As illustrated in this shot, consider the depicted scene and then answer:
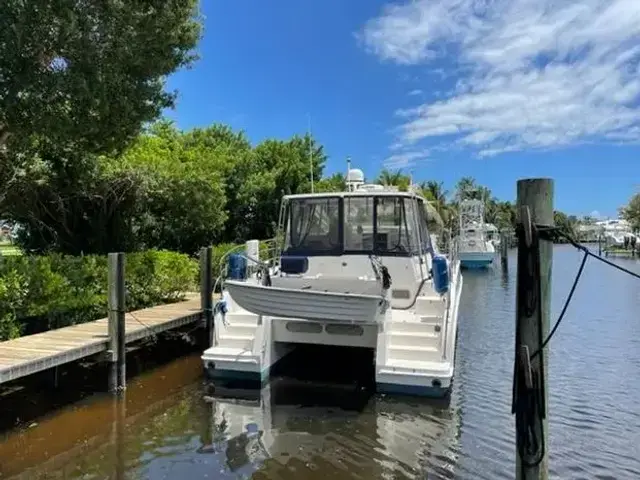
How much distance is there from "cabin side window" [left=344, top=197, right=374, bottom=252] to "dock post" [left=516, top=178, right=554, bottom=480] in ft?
17.5

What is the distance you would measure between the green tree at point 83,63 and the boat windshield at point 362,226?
3.55 meters

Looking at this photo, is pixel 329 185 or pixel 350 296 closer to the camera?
pixel 350 296

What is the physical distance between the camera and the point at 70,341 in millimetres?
7758

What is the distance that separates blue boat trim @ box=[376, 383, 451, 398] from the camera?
7.11 m

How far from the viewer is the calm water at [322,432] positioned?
5.76m

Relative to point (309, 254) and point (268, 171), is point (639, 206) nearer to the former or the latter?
point (268, 171)

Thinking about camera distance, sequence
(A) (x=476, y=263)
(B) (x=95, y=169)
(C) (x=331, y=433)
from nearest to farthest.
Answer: (C) (x=331, y=433), (B) (x=95, y=169), (A) (x=476, y=263)

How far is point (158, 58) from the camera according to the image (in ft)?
32.2

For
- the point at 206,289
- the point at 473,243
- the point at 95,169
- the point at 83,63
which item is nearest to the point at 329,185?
the point at 473,243

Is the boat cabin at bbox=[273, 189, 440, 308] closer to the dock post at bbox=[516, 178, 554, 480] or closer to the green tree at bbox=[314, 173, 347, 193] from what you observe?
the dock post at bbox=[516, 178, 554, 480]

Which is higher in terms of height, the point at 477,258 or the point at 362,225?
the point at 362,225

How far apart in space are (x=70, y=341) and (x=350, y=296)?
3.88m

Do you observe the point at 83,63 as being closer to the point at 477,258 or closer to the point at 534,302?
the point at 534,302

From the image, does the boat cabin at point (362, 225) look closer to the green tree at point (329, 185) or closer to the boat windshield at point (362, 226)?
the boat windshield at point (362, 226)
